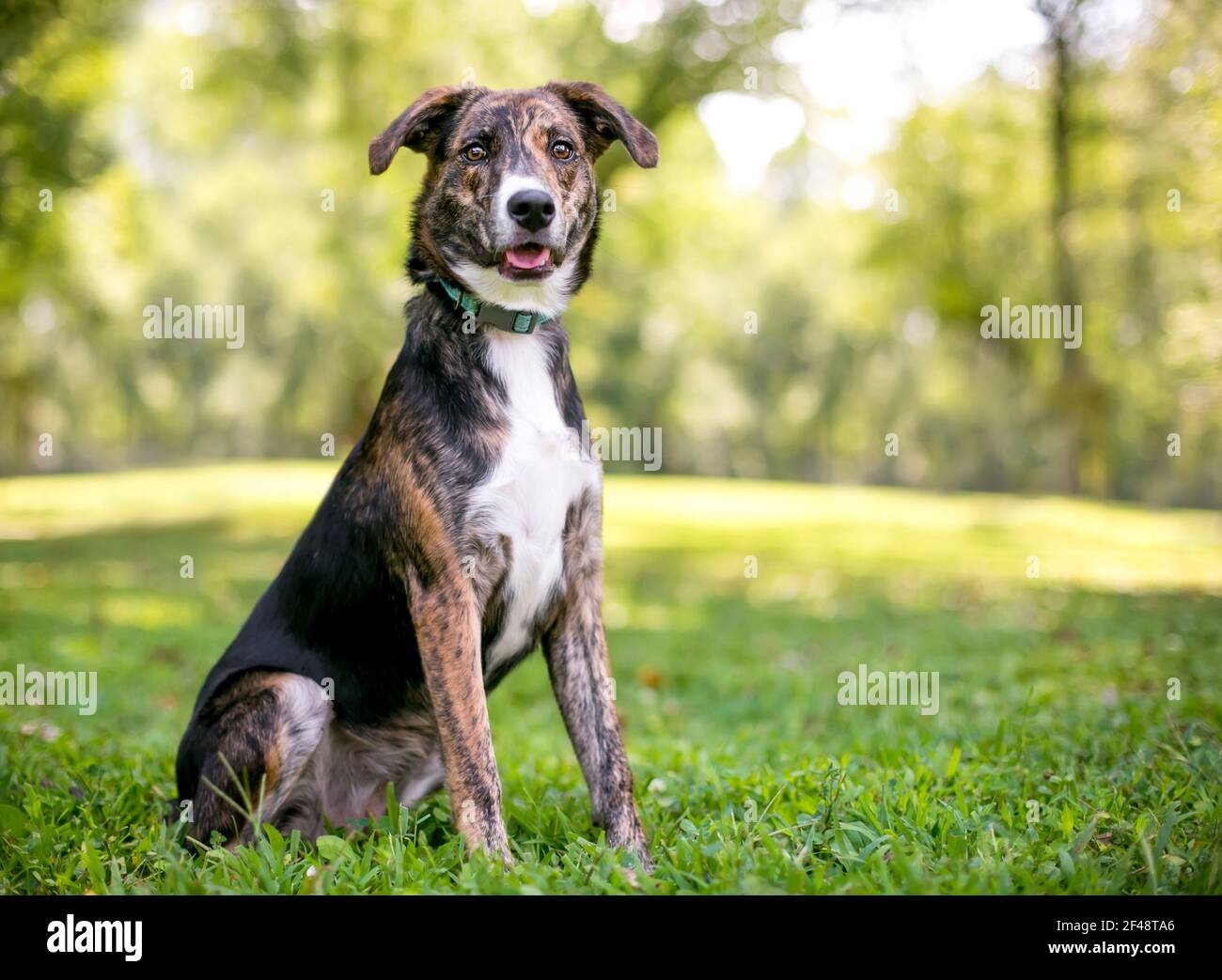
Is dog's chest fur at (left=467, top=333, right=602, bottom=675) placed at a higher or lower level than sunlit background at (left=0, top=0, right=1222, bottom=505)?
lower

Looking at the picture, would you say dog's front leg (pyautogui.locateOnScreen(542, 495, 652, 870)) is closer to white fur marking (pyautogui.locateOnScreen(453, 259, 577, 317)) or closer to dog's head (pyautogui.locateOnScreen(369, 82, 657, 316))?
white fur marking (pyautogui.locateOnScreen(453, 259, 577, 317))

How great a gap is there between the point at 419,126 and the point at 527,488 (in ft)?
4.37

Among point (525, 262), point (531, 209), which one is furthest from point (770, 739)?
point (531, 209)

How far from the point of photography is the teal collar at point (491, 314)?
11.1 ft

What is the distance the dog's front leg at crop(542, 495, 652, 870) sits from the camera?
335cm

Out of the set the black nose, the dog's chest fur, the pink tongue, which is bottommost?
the dog's chest fur

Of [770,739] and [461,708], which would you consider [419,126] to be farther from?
[770,739]

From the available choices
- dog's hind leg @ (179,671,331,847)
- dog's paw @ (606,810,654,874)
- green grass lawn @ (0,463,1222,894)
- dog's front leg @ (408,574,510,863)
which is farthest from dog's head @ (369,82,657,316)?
green grass lawn @ (0,463,1222,894)

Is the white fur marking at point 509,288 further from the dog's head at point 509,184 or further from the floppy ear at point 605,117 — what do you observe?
the floppy ear at point 605,117

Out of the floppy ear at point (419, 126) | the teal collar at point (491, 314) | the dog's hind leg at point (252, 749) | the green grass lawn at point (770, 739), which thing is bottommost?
the green grass lawn at point (770, 739)

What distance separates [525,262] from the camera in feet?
10.7

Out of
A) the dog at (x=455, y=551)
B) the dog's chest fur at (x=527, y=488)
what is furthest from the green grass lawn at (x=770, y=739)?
the dog's chest fur at (x=527, y=488)

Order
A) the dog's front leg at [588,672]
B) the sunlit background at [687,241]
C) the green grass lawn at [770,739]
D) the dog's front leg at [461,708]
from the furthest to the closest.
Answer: the sunlit background at [687,241], the dog's front leg at [588,672], the dog's front leg at [461,708], the green grass lawn at [770,739]
